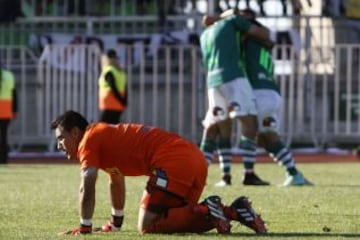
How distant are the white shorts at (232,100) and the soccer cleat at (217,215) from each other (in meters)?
5.46

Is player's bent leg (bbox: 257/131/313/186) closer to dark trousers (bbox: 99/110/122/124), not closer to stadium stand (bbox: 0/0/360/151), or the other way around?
dark trousers (bbox: 99/110/122/124)

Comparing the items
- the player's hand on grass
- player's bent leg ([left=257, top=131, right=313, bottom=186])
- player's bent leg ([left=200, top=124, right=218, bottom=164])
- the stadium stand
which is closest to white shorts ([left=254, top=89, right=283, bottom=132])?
player's bent leg ([left=257, top=131, right=313, bottom=186])

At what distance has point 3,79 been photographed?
20859 millimetres

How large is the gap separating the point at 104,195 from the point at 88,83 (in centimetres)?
1088

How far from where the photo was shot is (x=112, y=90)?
21625 mm

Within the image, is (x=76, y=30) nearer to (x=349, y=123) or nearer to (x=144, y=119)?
(x=144, y=119)

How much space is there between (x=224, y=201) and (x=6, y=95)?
9.35 metres

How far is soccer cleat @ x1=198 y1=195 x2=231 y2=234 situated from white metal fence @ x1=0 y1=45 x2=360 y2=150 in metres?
14.4

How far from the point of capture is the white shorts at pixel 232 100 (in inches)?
584

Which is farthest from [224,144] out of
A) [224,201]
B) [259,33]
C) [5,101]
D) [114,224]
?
[5,101]

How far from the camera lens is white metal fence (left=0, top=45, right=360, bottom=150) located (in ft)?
78.6

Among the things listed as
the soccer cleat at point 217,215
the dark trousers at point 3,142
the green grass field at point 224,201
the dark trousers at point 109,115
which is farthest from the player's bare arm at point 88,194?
the dark trousers at point 109,115

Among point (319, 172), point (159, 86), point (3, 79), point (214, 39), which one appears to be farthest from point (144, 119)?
point (214, 39)

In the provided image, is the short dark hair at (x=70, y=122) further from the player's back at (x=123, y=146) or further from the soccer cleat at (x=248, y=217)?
the soccer cleat at (x=248, y=217)
